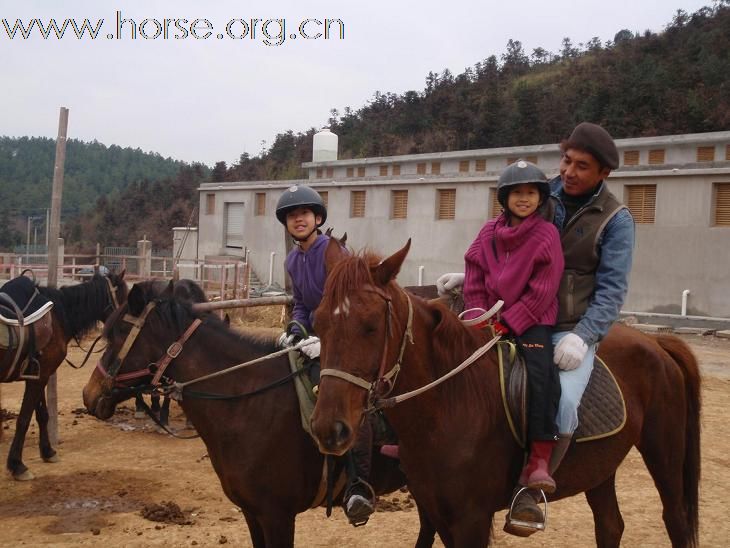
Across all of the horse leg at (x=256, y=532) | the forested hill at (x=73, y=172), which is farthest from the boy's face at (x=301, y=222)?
the forested hill at (x=73, y=172)

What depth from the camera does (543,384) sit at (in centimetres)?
314

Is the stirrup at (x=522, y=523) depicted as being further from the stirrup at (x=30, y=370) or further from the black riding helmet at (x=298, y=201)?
the stirrup at (x=30, y=370)

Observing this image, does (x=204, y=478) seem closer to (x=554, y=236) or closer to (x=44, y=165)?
(x=554, y=236)

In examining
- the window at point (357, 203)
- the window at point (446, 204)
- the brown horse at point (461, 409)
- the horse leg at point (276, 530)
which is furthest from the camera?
the window at point (357, 203)

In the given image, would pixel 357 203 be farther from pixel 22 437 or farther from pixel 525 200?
pixel 525 200

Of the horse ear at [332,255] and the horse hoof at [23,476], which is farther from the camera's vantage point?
the horse hoof at [23,476]

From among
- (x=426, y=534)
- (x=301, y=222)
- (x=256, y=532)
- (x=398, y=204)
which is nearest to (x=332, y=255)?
(x=301, y=222)

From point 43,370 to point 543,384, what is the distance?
19.5ft

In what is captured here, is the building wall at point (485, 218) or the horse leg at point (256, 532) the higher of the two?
the building wall at point (485, 218)

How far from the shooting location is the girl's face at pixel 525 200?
3266 millimetres

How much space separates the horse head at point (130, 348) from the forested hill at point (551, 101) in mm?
38453

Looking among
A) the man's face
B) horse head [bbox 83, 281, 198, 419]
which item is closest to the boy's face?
horse head [bbox 83, 281, 198, 419]

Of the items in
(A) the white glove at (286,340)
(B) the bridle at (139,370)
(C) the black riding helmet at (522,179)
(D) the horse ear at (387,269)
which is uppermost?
(C) the black riding helmet at (522,179)

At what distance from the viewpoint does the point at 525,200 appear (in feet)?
10.7
